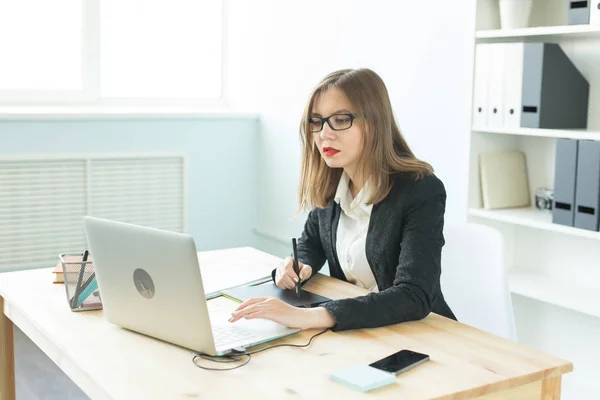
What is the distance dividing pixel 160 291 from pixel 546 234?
1.81 m

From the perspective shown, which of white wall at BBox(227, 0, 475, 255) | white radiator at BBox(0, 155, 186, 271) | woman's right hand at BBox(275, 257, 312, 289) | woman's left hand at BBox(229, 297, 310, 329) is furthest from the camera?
white radiator at BBox(0, 155, 186, 271)

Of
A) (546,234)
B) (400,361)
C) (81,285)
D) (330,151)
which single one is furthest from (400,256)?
(546,234)

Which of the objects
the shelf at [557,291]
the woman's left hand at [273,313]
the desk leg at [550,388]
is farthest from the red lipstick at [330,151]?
the shelf at [557,291]

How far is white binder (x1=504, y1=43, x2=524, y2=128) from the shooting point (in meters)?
2.76

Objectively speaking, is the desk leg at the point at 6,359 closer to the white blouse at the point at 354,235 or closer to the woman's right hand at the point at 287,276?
the woman's right hand at the point at 287,276

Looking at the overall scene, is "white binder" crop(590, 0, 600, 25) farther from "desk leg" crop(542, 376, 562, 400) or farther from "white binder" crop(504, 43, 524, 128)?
"desk leg" crop(542, 376, 562, 400)

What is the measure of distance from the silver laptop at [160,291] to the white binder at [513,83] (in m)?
1.41

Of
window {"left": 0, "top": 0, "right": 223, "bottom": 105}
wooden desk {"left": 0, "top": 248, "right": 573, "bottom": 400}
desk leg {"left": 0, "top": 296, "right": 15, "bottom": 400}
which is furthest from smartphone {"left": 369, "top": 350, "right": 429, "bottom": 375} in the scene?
window {"left": 0, "top": 0, "right": 223, "bottom": 105}

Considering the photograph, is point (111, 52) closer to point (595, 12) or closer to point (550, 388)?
point (595, 12)

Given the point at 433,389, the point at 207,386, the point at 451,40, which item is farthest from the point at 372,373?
the point at 451,40

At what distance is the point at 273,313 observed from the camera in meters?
1.73

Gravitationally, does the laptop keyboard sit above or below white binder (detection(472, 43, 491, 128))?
below

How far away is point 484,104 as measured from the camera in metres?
2.92

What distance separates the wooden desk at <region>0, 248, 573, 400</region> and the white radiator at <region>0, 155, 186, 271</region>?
210 centimetres
